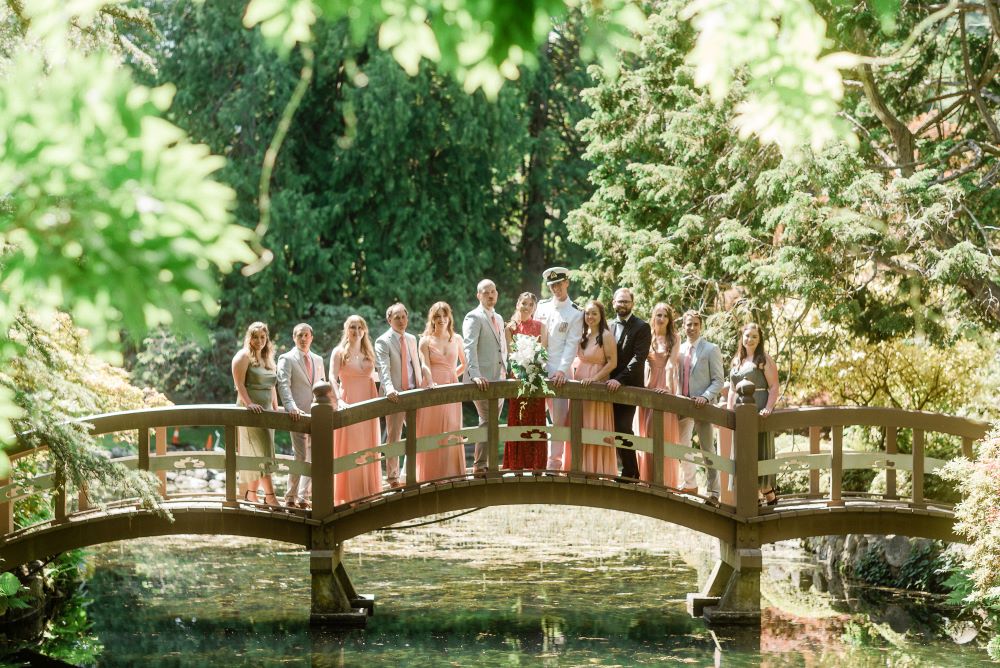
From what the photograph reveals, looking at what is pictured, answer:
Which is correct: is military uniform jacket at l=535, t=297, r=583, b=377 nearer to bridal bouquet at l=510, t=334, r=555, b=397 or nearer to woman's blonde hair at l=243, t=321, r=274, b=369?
bridal bouquet at l=510, t=334, r=555, b=397

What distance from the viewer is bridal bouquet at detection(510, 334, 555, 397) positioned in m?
9.50

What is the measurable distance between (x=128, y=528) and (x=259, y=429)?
1.24m

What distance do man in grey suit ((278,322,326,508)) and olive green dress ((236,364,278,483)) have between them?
10cm

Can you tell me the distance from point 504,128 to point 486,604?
1544cm

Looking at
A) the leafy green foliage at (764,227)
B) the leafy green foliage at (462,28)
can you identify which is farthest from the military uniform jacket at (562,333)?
the leafy green foliage at (462,28)

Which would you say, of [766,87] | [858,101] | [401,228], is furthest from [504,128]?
[766,87]

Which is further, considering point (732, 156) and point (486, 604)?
point (732, 156)

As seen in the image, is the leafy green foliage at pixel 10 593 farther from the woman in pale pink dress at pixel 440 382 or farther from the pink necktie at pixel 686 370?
the pink necktie at pixel 686 370

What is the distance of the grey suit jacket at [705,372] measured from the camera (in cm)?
991

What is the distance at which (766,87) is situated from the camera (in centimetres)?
296

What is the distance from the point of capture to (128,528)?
32.0 feet

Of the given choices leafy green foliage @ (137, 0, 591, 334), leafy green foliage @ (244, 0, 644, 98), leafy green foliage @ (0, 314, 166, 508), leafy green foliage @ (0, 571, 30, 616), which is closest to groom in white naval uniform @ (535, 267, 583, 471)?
leafy green foliage @ (0, 314, 166, 508)

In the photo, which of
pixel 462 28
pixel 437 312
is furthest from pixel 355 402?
pixel 462 28

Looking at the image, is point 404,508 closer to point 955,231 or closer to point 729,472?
point 729,472
